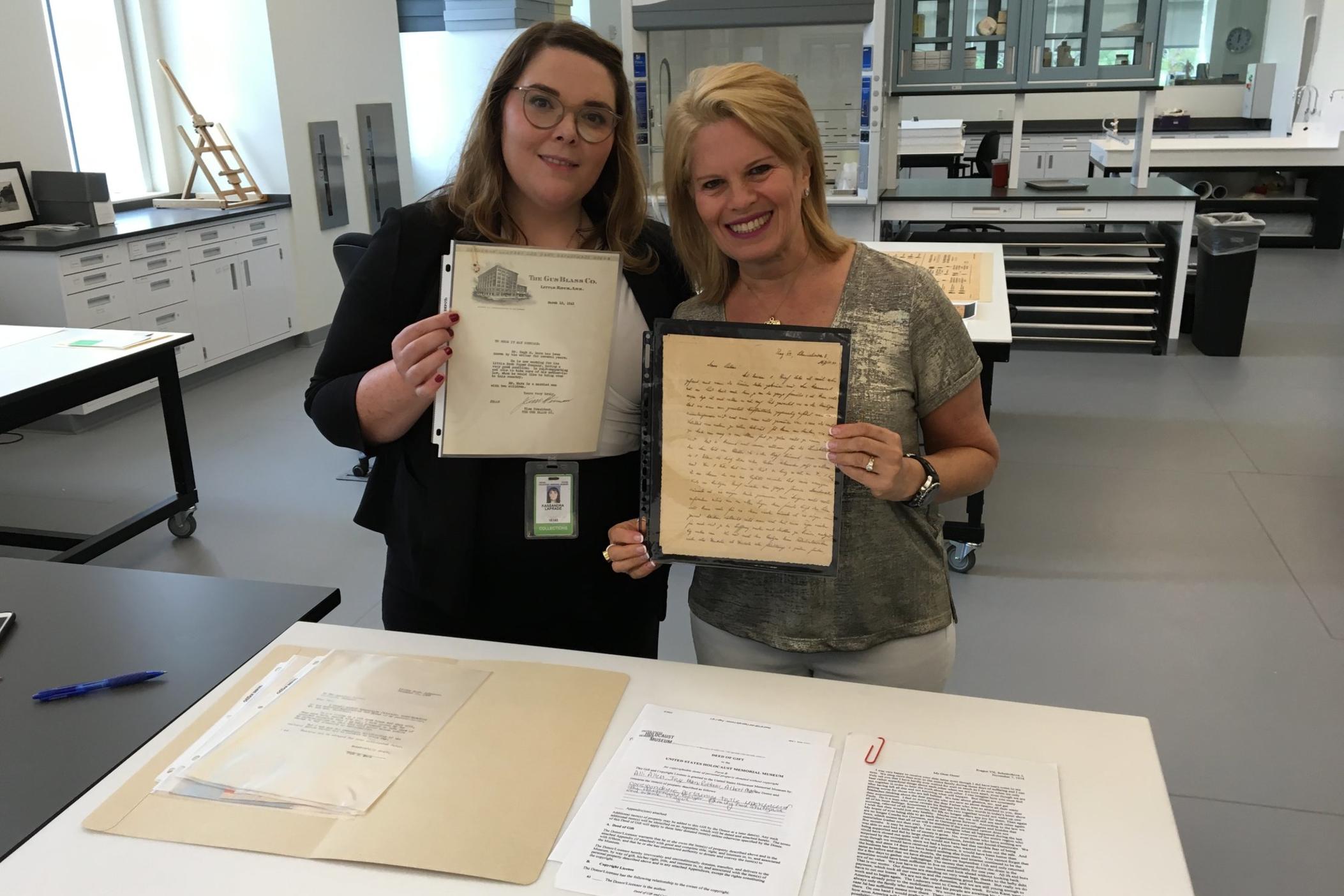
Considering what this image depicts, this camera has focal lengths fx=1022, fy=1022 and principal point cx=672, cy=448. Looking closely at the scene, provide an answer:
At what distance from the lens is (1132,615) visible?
10.4ft

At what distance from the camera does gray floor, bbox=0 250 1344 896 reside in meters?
2.44

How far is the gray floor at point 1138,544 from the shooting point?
2436 mm

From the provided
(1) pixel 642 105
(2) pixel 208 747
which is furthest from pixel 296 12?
(2) pixel 208 747

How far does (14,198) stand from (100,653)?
16.1 ft

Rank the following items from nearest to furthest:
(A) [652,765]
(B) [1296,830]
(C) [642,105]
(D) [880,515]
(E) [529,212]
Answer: (A) [652,765] < (D) [880,515] < (E) [529,212] < (B) [1296,830] < (C) [642,105]

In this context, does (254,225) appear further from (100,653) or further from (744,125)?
(744,125)

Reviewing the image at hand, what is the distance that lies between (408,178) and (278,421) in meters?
3.34

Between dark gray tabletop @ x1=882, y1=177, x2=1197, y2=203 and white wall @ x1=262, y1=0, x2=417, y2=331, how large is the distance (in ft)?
12.0

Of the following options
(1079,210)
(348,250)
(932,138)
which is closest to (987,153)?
(932,138)

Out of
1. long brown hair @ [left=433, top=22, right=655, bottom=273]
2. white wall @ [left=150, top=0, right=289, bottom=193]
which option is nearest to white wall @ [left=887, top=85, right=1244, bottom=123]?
white wall @ [left=150, top=0, right=289, bottom=193]

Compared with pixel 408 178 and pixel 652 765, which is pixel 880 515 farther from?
pixel 408 178

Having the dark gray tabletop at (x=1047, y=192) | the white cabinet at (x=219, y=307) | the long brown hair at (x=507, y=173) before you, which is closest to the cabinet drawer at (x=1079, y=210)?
the dark gray tabletop at (x=1047, y=192)

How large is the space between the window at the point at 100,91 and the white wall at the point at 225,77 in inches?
6.2

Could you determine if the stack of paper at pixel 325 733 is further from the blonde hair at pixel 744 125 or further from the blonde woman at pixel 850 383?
the blonde hair at pixel 744 125
